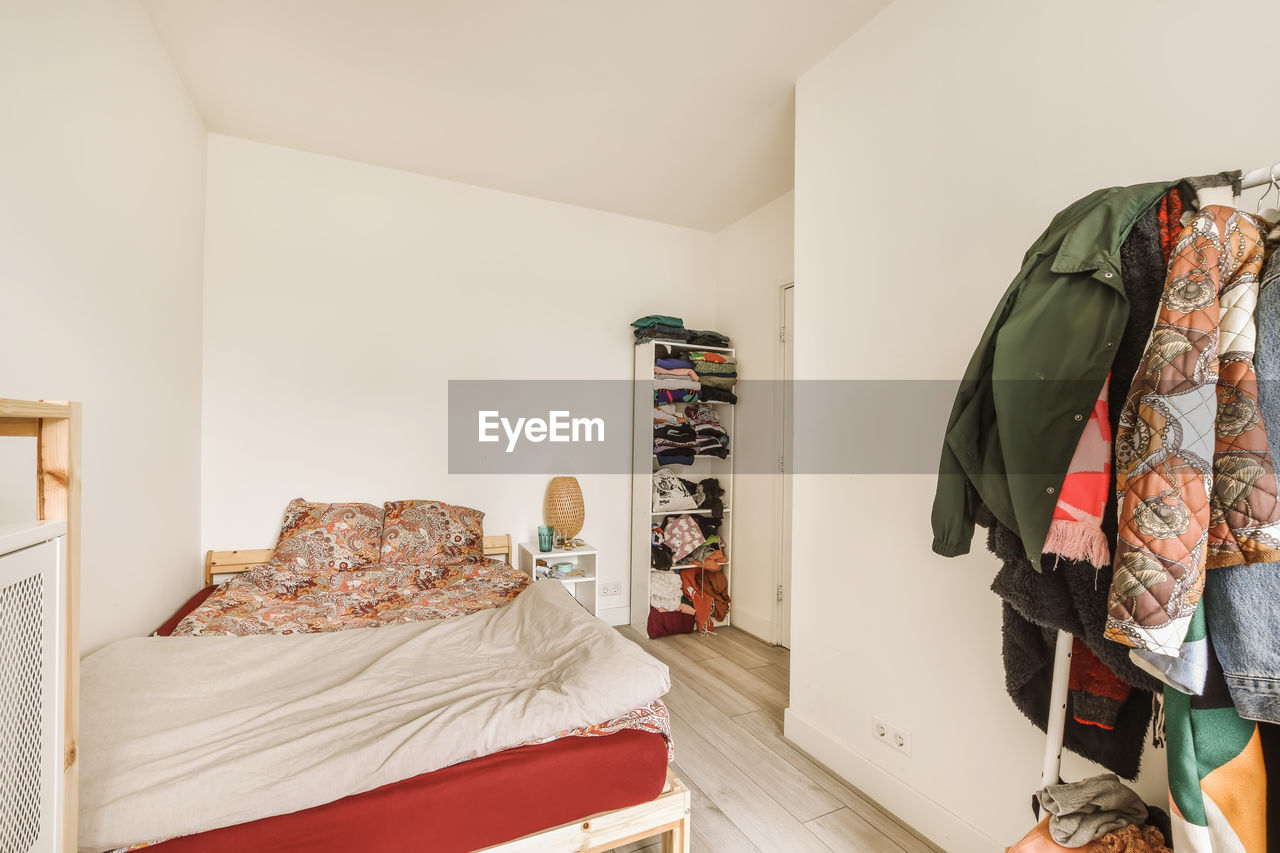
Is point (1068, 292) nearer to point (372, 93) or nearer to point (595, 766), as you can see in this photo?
point (595, 766)

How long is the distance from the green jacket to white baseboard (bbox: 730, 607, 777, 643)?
2.58 meters

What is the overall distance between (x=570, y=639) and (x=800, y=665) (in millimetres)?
1039

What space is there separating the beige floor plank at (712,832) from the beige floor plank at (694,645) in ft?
4.27

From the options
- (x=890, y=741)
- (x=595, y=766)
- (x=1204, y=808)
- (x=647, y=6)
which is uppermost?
(x=647, y=6)

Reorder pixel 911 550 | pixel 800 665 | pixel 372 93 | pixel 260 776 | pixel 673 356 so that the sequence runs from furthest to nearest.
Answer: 1. pixel 673 356
2. pixel 372 93
3. pixel 800 665
4. pixel 911 550
5. pixel 260 776

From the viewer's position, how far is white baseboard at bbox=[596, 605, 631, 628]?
12.4 feet

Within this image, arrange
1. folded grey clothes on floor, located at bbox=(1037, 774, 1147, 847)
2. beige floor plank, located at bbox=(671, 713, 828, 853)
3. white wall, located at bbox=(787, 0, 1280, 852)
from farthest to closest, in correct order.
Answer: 1. beige floor plank, located at bbox=(671, 713, 828, 853)
2. white wall, located at bbox=(787, 0, 1280, 852)
3. folded grey clothes on floor, located at bbox=(1037, 774, 1147, 847)

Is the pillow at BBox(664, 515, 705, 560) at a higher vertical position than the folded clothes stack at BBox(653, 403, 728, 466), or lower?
lower

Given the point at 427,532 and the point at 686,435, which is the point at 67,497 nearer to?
the point at 427,532

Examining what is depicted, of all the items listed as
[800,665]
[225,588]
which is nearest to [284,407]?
[225,588]

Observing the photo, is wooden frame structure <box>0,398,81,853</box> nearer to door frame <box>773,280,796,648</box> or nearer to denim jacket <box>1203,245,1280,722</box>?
denim jacket <box>1203,245,1280,722</box>

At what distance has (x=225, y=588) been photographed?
8.25ft

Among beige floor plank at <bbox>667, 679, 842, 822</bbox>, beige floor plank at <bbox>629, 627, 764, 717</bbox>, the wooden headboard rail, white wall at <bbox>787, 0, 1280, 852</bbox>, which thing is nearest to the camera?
white wall at <bbox>787, 0, 1280, 852</bbox>

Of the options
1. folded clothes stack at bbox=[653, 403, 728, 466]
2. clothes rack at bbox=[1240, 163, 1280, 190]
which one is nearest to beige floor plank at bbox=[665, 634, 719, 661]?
folded clothes stack at bbox=[653, 403, 728, 466]
